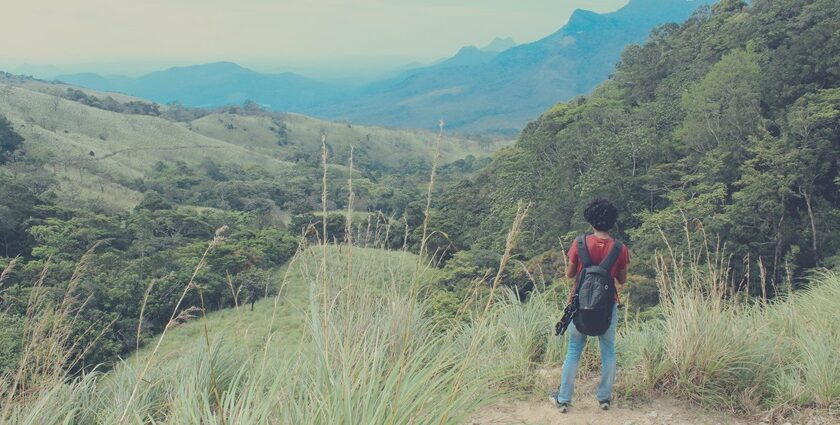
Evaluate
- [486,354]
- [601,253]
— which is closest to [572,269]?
[601,253]

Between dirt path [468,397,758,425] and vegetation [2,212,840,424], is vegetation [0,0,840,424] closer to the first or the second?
vegetation [2,212,840,424]

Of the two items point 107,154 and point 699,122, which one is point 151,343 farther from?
point 107,154

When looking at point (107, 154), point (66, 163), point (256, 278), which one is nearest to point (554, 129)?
point (256, 278)

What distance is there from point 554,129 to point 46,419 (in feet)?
127

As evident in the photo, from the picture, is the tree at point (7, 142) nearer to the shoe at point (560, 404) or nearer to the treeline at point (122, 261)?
the treeline at point (122, 261)

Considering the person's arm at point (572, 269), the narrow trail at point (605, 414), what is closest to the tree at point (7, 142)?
the narrow trail at point (605, 414)

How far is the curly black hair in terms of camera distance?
10.2 ft

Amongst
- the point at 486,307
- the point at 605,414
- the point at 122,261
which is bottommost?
the point at 122,261

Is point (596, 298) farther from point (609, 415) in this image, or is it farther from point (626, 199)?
point (626, 199)

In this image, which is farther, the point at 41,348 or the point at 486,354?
the point at 486,354

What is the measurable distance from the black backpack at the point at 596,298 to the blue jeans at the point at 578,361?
0.10 metres

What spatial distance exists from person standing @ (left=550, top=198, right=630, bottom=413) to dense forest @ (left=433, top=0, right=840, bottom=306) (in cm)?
792

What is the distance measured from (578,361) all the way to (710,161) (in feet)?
71.7

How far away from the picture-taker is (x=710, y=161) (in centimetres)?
2167
